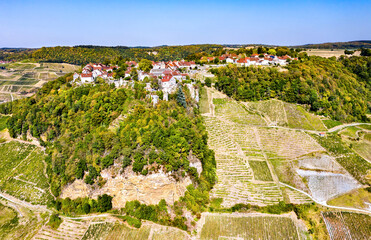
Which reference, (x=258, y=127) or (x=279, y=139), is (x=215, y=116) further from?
(x=279, y=139)

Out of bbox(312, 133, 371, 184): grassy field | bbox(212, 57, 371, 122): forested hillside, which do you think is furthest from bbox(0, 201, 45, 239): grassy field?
bbox(312, 133, 371, 184): grassy field

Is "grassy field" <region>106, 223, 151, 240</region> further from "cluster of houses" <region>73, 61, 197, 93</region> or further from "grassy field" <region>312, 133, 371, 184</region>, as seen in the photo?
"grassy field" <region>312, 133, 371, 184</region>

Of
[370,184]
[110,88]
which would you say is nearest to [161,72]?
[110,88]

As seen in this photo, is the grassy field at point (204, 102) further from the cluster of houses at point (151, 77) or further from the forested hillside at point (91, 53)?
the forested hillside at point (91, 53)

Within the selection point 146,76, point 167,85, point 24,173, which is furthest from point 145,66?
point 24,173

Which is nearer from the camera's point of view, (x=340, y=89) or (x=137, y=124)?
(x=137, y=124)

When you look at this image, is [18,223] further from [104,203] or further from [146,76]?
[146,76]

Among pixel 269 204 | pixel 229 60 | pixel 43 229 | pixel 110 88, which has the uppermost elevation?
pixel 229 60
